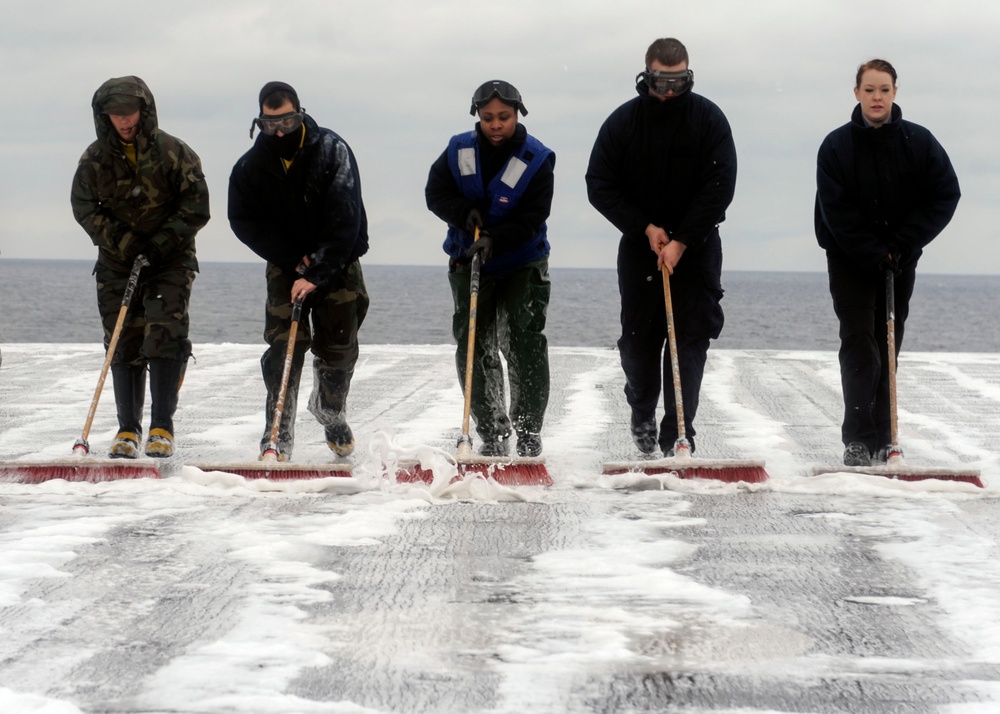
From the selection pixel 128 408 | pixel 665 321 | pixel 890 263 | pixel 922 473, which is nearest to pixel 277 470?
pixel 128 408

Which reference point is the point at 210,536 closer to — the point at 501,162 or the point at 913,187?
the point at 501,162

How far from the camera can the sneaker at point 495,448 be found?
21.2 feet

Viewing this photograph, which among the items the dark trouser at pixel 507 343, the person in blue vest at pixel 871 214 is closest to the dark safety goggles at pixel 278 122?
the dark trouser at pixel 507 343

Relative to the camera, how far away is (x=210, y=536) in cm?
443

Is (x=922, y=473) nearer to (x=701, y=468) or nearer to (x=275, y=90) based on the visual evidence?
(x=701, y=468)

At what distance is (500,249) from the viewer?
6.19 meters

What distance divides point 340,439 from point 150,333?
40.1 inches

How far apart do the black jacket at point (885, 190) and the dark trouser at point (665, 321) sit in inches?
23.4

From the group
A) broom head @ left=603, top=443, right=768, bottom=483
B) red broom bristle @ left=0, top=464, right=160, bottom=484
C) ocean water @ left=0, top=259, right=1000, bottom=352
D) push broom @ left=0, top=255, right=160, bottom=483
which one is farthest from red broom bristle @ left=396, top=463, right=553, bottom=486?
ocean water @ left=0, top=259, right=1000, bottom=352

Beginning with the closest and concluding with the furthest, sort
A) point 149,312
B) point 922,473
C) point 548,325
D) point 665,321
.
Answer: point 922,473, point 149,312, point 665,321, point 548,325

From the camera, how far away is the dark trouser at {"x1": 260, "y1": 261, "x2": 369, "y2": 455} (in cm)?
620

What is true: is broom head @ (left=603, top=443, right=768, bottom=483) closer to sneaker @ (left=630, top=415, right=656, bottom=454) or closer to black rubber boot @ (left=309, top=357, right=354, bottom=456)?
sneaker @ (left=630, top=415, right=656, bottom=454)

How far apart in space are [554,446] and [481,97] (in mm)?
1887

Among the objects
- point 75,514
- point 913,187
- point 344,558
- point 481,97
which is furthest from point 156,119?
point 913,187
